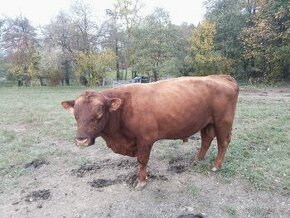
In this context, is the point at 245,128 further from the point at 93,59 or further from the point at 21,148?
the point at 93,59

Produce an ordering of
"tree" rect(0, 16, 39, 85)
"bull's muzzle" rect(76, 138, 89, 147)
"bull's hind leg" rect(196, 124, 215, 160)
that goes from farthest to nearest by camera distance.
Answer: "tree" rect(0, 16, 39, 85) < "bull's hind leg" rect(196, 124, 215, 160) < "bull's muzzle" rect(76, 138, 89, 147)

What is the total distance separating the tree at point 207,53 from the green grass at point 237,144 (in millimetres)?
14032

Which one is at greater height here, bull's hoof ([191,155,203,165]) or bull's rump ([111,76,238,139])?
bull's rump ([111,76,238,139])

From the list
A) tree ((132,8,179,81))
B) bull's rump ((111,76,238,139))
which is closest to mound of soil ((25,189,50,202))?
bull's rump ((111,76,238,139))

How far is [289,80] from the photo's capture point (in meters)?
24.9

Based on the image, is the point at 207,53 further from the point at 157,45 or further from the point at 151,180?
the point at 151,180

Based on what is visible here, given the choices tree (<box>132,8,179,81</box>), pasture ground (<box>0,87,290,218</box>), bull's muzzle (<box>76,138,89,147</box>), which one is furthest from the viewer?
tree (<box>132,8,179,81</box>)

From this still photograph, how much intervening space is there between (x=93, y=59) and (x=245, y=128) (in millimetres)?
22423

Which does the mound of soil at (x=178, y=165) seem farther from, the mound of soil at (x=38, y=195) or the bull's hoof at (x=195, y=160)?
the mound of soil at (x=38, y=195)

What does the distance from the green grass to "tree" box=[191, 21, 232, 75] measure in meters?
14.0

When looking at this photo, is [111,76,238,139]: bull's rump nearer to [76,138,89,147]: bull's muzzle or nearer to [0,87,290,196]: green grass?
[76,138,89,147]: bull's muzzle

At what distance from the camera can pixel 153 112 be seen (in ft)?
16.8

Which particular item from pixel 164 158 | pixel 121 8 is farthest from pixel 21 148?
pixel 121 8

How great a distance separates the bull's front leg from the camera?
17.0 feet
